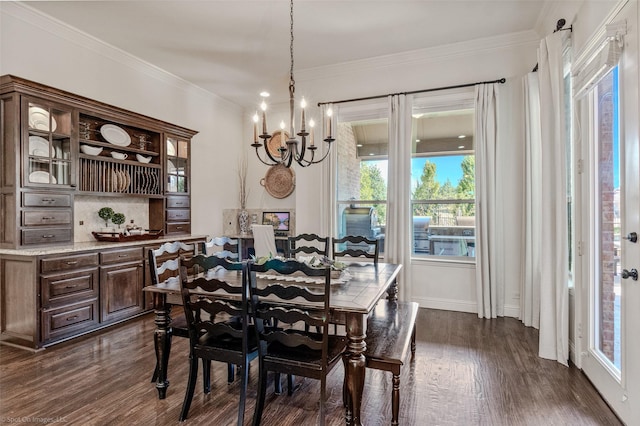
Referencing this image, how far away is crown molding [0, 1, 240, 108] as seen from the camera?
343 centimetres

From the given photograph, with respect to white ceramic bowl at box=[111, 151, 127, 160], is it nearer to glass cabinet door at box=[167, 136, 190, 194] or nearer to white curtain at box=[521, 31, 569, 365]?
glass cabinet door at box=[167, 136, 190, 194]

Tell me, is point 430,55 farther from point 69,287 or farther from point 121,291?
point 69,287

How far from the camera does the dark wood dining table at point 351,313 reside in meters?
1.90

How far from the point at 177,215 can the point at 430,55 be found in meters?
4.17

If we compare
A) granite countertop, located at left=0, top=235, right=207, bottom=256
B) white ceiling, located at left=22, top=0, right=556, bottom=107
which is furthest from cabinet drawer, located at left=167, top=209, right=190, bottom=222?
white ceiling, located at left=22, top=0, right=556, bottom=107

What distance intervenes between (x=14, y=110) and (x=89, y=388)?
2654 mm

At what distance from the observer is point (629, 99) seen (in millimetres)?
2037

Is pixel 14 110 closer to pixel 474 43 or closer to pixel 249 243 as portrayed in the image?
pixel 249 243

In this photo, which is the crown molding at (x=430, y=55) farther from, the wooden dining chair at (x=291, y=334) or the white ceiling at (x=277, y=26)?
the wooden dining chair at (x=291, y=334)

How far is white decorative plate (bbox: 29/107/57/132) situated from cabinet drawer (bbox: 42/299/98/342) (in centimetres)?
183

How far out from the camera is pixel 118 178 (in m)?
4.33

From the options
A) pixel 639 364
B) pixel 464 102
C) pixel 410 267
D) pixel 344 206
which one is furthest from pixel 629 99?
pixel 344 206

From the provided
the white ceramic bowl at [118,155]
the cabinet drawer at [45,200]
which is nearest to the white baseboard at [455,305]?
the white ceramic bowl at [118,155]

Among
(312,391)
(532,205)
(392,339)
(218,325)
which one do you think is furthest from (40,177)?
(532,205)
